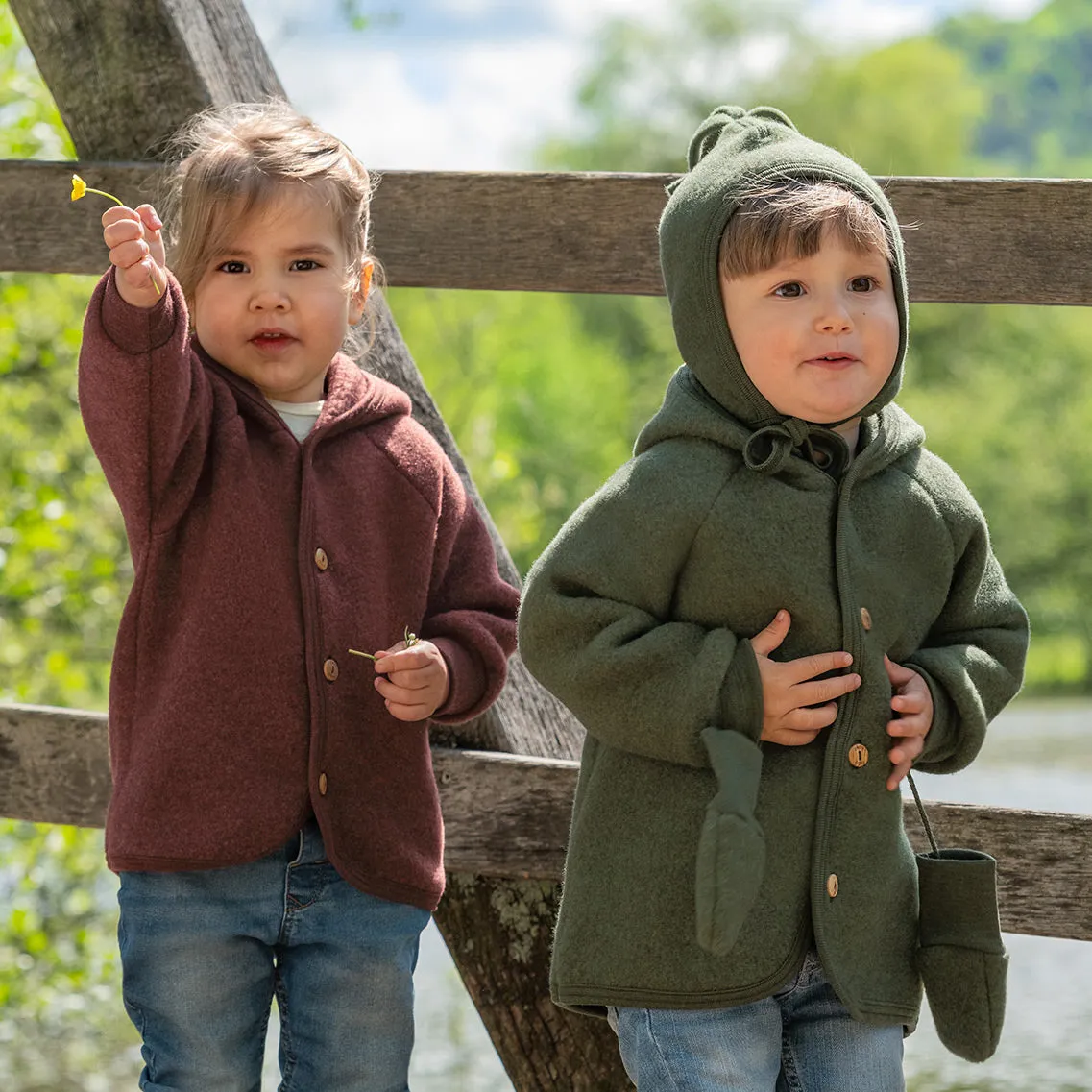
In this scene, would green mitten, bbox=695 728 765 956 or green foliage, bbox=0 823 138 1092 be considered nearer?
green mitten, bbox=695 728 765 956

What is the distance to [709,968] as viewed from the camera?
1.62m

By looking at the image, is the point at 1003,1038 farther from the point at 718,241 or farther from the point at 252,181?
the point at 252,181

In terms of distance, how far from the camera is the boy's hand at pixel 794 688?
1628 mm

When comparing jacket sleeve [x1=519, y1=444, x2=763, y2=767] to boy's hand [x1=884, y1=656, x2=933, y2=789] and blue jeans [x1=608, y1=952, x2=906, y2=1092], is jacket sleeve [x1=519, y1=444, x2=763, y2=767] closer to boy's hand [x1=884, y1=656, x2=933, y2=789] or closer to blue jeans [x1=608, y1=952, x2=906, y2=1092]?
boy's hand [x1=884, y1=656, x2=933, y2=789]

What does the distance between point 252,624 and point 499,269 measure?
61 cm

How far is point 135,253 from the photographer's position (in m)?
1.66

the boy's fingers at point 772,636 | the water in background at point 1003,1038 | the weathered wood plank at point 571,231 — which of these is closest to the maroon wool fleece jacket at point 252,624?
the weathered wood plank at point 571,231

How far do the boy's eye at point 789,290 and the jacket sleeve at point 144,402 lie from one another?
0.64 m

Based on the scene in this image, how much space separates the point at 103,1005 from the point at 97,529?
4.97 ft

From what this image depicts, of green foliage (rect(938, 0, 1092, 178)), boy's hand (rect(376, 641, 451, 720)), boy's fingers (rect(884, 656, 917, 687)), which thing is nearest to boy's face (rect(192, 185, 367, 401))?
boy's hand (rect(376, 641, 451, 720))

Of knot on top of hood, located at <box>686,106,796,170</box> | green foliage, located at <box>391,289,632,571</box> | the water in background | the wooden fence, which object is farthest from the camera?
green foliage, located at <box>391,289,632,571</box>

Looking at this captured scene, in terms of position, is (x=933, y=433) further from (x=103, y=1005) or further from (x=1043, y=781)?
(x=103, y=1005)

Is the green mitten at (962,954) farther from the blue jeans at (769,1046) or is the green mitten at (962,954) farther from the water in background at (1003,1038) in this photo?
the water in background at (1003,1038)

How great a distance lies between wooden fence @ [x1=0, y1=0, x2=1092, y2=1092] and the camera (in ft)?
6.46
